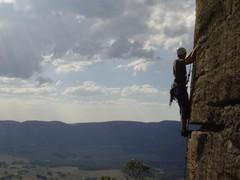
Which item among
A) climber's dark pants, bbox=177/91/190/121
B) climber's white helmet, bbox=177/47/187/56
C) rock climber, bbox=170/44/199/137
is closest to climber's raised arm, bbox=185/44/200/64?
rock climber, bbox=170/44/199/137

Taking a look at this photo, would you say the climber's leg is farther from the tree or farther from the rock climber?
the tree

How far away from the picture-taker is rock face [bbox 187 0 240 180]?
10109 mm

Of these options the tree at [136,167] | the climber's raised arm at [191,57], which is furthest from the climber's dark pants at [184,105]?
the tree at [136,167]

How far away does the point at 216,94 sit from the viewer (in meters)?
11.0

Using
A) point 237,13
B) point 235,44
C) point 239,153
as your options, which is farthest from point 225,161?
point 237,13

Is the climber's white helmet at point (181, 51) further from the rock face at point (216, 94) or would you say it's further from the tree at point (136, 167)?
the tree at point (136, 167)

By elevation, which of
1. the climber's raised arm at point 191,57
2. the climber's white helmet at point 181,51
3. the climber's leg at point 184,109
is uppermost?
the climber's white helmet at point 181,51

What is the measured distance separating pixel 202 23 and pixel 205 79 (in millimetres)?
1542

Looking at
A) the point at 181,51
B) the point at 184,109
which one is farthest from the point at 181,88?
the point at 181,51

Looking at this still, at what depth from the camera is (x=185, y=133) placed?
13023 mm

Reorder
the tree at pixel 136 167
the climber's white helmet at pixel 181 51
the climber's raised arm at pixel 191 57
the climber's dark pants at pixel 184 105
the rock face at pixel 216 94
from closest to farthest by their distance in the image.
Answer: the rock face at pixel 216 94
the climber's raised arm at pixel 191 57
the climber's dark pants at pixel 184 105
the climber's white helmet at pixel 181 51
the tree at pixel 136 167

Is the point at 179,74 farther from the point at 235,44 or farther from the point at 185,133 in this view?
the point at 235,44

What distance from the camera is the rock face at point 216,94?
398 inches

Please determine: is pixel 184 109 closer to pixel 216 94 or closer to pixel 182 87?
pixel 182 87
